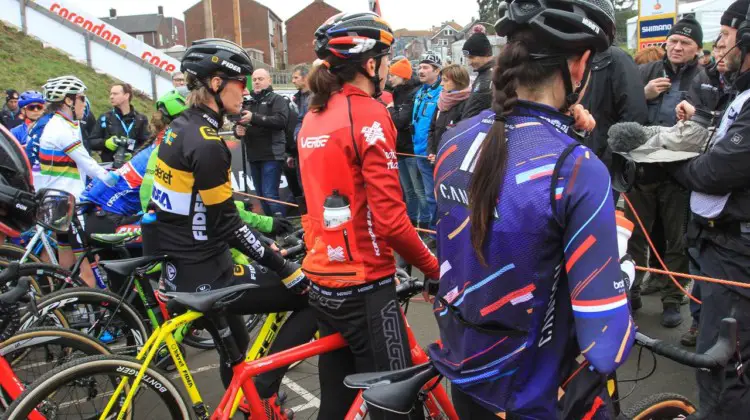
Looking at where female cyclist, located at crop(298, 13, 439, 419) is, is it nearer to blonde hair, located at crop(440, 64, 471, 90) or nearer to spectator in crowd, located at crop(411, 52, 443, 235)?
blonde hair, located at crop(440, 64, 471, 90)

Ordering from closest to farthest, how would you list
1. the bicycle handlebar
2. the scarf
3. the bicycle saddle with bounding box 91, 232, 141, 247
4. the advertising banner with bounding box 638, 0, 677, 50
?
the bicycle handlebar
the bicycle saddle with bounding box 91, 232, 141, 247
the scarf
the advertising banner with bounding box 638, 0, 677, 50

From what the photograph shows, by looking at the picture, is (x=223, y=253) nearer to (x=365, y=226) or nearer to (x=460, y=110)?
(x=365, y=226)

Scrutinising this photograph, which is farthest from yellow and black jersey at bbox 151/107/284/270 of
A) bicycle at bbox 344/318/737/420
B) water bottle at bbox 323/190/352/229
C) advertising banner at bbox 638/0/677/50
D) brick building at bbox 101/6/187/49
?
brick building at bbox 101/6/187/49

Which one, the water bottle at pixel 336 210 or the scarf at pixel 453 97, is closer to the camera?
the water bottle at pixel 336 210

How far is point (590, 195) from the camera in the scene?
53.6 inches

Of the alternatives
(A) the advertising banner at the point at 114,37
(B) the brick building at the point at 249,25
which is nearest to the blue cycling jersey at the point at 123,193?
(A) the advertising banner at the point at 114,37

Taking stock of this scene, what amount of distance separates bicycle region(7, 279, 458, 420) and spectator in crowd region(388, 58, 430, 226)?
210 inches

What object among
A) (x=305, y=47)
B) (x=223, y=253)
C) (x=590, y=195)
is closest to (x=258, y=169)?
(x=223, y=253)

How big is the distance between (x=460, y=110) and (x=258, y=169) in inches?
138

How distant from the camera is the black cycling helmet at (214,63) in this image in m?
3.11

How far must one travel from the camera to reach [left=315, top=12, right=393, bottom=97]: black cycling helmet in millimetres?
2516

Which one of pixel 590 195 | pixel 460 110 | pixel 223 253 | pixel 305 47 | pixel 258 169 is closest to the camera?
pixel 590 195

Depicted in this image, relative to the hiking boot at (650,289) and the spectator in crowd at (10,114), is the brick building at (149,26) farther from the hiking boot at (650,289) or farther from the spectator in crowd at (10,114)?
the hiking boot at (650,289)

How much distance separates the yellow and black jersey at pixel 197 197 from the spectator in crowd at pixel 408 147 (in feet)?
16.6
